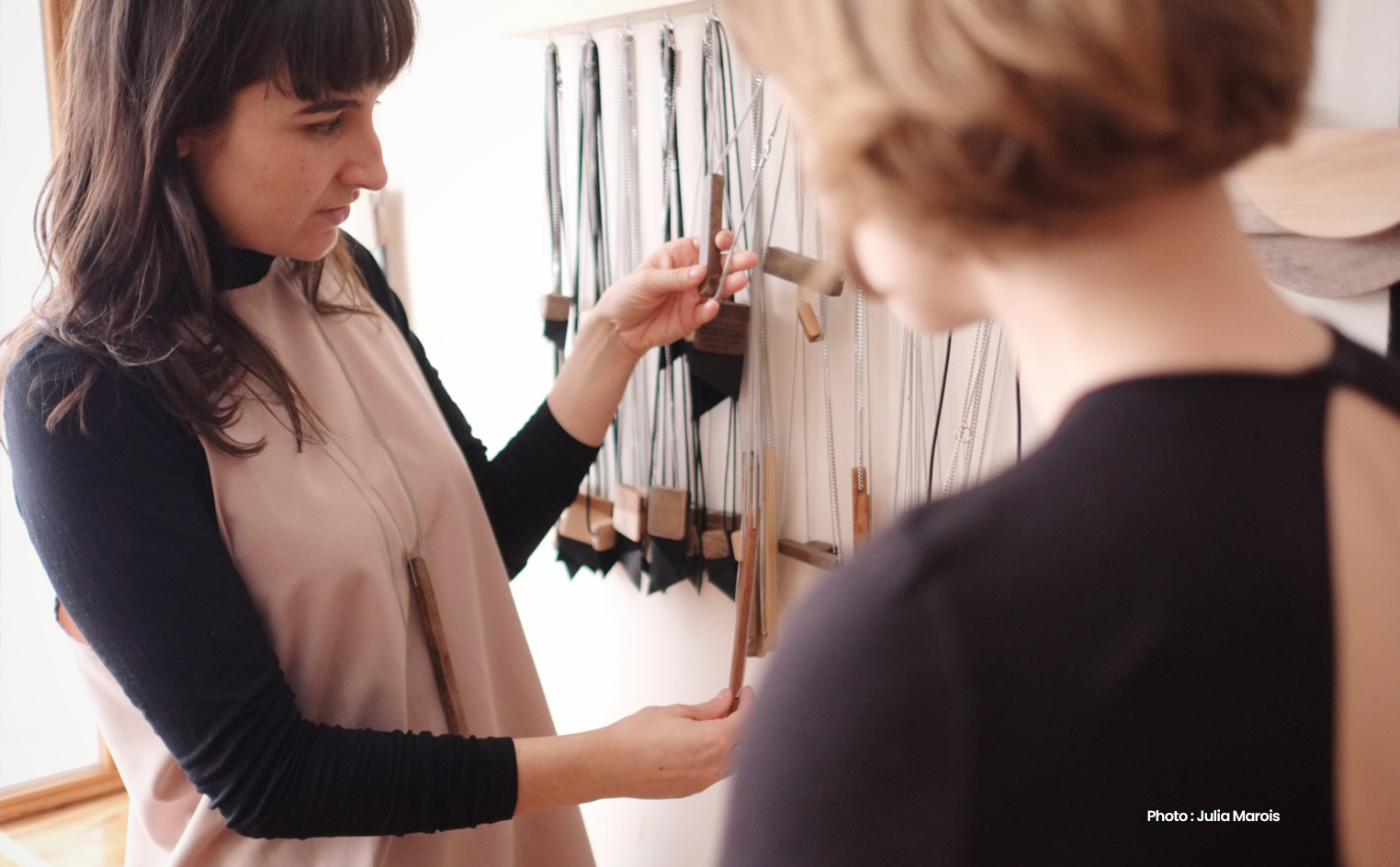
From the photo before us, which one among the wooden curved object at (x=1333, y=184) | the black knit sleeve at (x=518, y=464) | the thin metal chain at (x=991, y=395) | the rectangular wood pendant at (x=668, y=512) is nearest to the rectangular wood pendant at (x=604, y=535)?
the rectangular wood pendant at (x=668, y=512)

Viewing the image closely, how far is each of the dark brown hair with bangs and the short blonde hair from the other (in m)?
0.62

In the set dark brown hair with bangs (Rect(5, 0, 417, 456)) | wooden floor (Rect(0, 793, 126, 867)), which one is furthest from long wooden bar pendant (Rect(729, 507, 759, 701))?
wooden floor (Rect(0, 793, 126, 867))

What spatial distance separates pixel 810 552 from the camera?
3.94 feet

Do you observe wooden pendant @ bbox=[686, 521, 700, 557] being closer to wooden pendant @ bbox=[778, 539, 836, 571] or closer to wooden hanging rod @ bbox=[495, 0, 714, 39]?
wooden pendant @ bbox=[778, 539, 836, 571]

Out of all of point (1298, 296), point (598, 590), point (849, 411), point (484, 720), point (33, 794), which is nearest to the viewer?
point (1298, 296)

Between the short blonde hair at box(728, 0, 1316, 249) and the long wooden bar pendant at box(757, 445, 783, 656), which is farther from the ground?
the short blonde hair at box(728, 0, 1316, 249)

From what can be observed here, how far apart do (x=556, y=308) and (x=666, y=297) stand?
326 mm

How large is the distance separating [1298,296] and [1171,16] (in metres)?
0.64

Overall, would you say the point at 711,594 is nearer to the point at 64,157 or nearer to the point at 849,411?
the point at 849,411

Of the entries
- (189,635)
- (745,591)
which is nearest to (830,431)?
(745,591)

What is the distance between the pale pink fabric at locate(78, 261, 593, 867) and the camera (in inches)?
35.7

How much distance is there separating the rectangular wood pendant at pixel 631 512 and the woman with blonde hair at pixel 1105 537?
100cm


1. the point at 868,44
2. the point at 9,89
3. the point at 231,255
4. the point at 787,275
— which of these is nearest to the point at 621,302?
the point at 787,275

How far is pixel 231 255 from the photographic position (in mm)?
945
